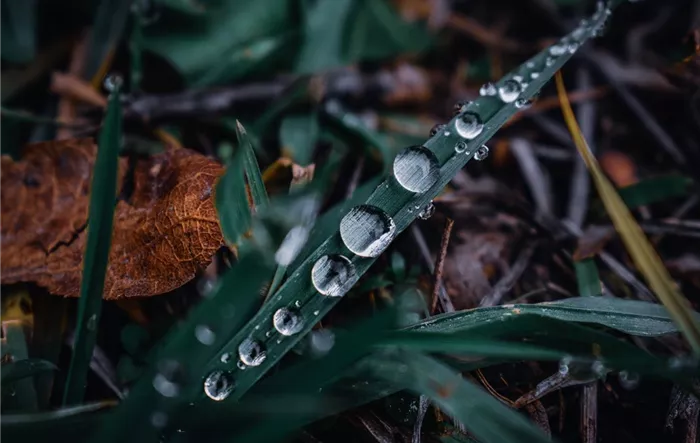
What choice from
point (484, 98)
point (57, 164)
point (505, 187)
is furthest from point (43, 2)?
point (505, 187)

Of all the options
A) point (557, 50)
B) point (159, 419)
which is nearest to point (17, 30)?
point (159, 419)

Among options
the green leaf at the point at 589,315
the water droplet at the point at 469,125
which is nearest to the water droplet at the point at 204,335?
the green leaf at the point at 589,315

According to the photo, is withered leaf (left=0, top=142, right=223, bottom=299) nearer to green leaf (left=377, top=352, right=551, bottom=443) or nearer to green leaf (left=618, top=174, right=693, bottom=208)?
green leaf (left=377, top=352, right=551, bottom=443)

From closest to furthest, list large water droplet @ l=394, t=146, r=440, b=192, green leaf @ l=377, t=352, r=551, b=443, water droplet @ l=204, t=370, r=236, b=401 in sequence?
green leaf @ l=377, t=352, r=551, b=443, water droplet @ l=204, t=370, r=236, b=401, large water droplet @ l=394, t=146, r=440, b=192

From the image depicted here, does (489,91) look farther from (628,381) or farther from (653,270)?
(628,381)

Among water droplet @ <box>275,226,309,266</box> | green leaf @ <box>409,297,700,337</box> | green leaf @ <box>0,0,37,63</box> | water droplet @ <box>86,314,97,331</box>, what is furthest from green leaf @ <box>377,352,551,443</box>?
green leaf @ <box>0,0,37,63</box>

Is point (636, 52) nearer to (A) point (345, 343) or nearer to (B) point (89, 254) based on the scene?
(A) point (345, 343)
